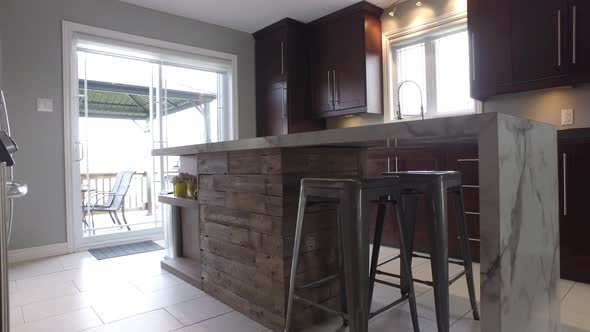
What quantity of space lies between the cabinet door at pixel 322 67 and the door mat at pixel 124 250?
98.1 inches

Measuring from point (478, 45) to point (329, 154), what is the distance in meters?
2.03

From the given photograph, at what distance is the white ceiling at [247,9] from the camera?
387 cm

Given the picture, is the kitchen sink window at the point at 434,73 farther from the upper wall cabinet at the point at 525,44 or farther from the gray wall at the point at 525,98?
the upper wall cabinet at the point at 525,44

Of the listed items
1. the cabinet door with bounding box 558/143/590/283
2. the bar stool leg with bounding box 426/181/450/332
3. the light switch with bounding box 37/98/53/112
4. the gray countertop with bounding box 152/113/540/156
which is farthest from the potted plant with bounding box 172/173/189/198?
the cabinet door with bounding box 558/143/590/283

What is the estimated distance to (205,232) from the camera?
7.54 ft

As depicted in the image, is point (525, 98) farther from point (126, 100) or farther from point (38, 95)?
point (38, 95)

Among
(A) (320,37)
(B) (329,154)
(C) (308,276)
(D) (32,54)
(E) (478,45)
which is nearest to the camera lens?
(C) (308,276)

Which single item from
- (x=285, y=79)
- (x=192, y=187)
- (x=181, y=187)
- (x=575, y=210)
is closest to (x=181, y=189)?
(x=181, y=187)

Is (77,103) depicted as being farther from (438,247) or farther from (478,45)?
(478,45)

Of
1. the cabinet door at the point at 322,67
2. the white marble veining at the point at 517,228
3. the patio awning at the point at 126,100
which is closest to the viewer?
the white marble veining at the point at 517,228

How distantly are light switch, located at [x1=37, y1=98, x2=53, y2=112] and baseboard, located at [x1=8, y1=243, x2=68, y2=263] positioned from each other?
1266mm


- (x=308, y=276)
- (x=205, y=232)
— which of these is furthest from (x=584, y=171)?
(x=205, y=232)

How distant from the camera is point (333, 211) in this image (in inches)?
73.2

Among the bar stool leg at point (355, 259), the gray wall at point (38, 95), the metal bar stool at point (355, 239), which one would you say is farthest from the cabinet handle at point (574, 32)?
the gray wall at point (38, 95)
